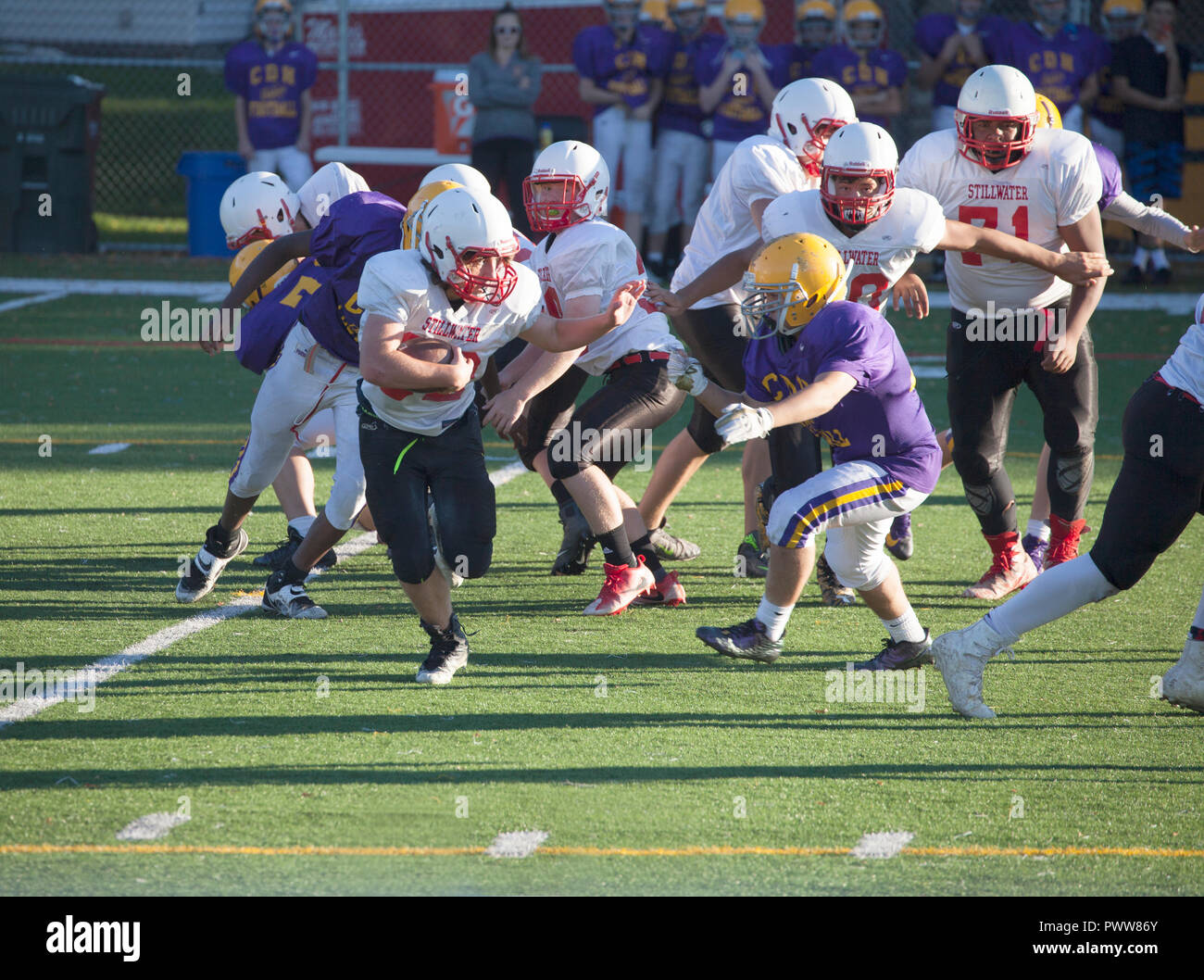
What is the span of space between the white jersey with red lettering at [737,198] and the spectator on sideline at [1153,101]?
27.4 feet

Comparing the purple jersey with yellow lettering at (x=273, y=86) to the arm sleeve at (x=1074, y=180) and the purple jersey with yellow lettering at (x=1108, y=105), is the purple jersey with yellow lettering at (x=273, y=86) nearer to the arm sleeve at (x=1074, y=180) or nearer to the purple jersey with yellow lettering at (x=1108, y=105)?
the purple jersey with yellow lettering at (x=1108, y=105)

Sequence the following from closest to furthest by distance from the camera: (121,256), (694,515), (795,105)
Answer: (795,105) → (694,515) → (121,256)

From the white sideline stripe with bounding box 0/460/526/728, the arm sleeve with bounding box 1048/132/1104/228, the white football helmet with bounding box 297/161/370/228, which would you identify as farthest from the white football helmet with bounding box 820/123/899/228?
the white sideline stripe with bounding box 0/460/526/728

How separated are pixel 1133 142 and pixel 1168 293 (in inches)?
54.5

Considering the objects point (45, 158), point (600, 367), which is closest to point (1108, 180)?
point (600, 367)

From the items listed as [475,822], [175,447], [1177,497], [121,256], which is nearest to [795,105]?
[1177,497]

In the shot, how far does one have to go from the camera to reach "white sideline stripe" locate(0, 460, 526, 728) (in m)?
4.59

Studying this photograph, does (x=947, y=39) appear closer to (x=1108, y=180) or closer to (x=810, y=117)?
(x=1108, y=180)

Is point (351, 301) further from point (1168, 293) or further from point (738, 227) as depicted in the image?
point (1168, 293)

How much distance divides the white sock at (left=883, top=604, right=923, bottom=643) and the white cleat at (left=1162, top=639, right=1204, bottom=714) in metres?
0.78

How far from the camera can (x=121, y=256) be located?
15.3m

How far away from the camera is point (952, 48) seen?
1330 centimetres

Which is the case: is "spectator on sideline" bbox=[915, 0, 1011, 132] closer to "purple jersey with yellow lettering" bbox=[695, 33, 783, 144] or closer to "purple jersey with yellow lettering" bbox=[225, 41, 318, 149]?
"purple jersey with yellow lettering" bbox=[695, 33, 783, 144]

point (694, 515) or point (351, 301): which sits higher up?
point (351, 301)
